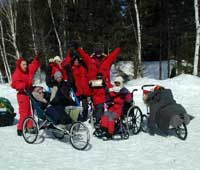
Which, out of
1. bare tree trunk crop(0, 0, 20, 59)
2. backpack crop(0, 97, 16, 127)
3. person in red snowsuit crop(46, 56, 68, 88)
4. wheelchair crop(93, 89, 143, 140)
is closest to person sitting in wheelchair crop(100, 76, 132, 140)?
wheelchair crop(93, 89, 143, 140)

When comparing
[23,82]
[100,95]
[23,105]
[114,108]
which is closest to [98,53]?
[100,95]

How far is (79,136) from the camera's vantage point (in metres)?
8.77

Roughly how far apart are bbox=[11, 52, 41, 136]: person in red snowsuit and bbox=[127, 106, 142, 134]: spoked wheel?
90.8 inches

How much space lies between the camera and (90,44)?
2756cm

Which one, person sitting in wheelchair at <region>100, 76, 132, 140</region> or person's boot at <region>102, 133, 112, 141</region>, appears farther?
person's boot at <region>102, 133, 112, 141</region>

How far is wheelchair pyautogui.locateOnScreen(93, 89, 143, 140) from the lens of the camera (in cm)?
926

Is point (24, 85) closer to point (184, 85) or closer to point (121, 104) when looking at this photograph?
point (121, 104)

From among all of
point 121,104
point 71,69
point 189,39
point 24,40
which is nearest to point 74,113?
point 121,104

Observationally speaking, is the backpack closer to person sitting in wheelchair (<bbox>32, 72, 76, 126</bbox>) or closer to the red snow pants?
the red snow pants

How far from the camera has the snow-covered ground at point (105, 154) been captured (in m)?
7.28

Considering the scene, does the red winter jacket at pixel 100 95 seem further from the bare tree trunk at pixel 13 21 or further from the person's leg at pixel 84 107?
the bare tree trunk at pixel 13 21

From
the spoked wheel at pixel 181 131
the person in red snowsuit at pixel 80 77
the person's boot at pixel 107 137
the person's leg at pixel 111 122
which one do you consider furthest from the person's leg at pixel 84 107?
the spoked wheel at pixel 181 131

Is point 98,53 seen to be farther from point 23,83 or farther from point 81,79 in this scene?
point 23,83

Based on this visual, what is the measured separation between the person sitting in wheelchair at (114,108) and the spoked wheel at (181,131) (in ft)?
3.94
